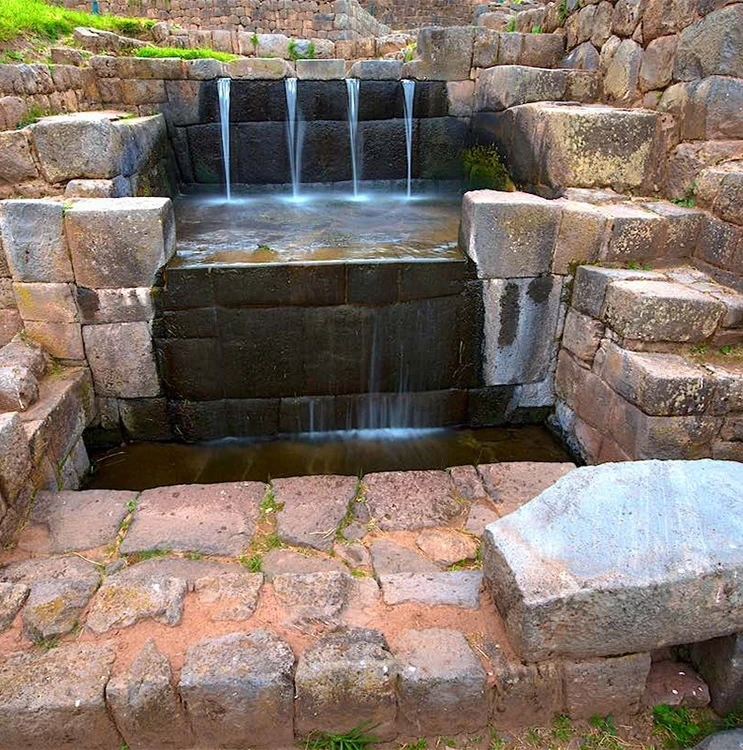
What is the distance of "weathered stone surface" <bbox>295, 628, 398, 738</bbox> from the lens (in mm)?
2166

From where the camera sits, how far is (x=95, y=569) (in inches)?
108

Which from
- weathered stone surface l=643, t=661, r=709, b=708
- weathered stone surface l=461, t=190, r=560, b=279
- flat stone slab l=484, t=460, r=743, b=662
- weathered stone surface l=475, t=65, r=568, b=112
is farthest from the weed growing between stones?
weathered stone surface l=475, t=65, r=568, b=112

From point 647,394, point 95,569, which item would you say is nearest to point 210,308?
point 95,569

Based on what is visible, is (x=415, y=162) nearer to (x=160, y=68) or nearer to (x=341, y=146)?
(x=341, y=146)

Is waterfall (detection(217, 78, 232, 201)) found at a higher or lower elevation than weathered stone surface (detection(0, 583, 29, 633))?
higher

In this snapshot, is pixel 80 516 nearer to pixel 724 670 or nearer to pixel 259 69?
pixel 724 670

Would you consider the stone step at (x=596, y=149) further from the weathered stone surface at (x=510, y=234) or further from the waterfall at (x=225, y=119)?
the waterfall at (x=225, y=119)

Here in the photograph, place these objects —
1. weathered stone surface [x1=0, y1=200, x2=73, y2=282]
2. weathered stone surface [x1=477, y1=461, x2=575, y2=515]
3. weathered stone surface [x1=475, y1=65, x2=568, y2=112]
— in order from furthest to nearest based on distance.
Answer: weathered stone surface [x1=475, y1=65, x2=568, y2=112], weathered stone surface [x1=0, y1=200, x2=73, y2=282], weathered stone surface [x1=477, y1=461, x2=575, y2=515]

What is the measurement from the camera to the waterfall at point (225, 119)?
6715 millimetres

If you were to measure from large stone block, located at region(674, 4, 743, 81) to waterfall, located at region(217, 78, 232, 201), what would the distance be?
4.59 metres

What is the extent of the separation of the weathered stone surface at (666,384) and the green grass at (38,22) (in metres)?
6.71

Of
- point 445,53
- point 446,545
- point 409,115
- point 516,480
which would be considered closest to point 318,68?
point 409,115

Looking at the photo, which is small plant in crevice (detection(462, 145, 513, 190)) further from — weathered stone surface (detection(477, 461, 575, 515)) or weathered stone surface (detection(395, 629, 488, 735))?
weathered stone surface (detection(395, 629, 488, 735))

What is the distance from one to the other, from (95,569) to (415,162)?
5883mm
